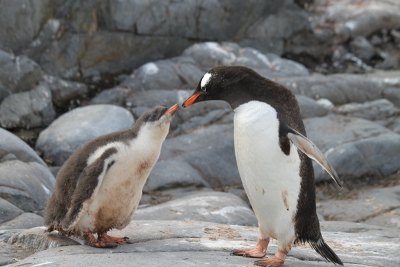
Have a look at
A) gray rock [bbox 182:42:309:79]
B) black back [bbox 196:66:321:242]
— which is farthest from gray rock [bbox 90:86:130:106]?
black back [bbox 196:66:321:242]

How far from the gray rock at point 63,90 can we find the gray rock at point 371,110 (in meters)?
4.04

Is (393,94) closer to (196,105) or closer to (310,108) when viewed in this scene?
(310,108)

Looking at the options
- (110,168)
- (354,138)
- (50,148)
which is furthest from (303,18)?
(110,168)

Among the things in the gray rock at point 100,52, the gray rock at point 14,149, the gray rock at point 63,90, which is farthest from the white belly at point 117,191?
the gray rock at point 100,52

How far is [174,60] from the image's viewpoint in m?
12.1

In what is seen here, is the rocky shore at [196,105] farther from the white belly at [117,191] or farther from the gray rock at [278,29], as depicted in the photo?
the white belly at [117,191]

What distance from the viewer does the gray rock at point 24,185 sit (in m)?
6.53

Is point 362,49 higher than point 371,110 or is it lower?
lower

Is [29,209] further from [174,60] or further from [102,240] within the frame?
[174,60]

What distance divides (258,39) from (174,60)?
7.63 ft

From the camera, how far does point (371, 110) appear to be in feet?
37.2

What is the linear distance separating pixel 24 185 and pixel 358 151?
4.71 metres

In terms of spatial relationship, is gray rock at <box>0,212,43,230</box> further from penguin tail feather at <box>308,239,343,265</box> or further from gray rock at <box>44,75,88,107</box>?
gray rock at <box>44,75,88,107</box>

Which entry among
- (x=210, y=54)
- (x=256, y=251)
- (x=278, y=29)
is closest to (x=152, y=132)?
(x=256, y=251)
